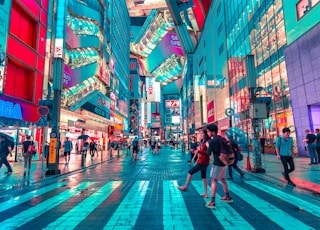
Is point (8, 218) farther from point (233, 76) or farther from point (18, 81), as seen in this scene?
point (233, 76)

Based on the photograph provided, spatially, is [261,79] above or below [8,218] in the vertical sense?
above

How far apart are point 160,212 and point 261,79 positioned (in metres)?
23.6

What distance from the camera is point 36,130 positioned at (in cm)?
1992

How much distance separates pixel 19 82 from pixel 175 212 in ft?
61.7

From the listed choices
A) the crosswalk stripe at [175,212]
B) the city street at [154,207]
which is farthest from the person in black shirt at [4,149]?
the crosswalk stripe at [175,212]

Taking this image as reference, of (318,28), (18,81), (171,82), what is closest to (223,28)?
(318,28)

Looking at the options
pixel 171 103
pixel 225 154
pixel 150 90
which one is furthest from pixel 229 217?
pixel 171 103

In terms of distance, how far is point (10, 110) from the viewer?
1606 cm

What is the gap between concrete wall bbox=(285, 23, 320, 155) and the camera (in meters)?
15.9

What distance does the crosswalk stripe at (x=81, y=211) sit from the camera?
4160 millimetres

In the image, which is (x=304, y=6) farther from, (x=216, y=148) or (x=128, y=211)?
(x=128, y=211)

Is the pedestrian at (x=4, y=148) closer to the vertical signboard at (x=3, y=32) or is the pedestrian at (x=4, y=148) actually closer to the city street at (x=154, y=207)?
the city street at (x=154, y=207)

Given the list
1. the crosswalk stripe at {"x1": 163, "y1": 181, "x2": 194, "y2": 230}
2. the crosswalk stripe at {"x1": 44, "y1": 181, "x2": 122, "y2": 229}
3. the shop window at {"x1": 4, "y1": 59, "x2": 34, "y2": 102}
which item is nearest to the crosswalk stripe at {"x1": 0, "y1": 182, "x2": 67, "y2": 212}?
the crosswalk stripe at {"x1": 44, "y1": 181, "x2": 122, "y2": 229}

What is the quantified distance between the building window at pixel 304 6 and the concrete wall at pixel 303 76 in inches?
67.3
